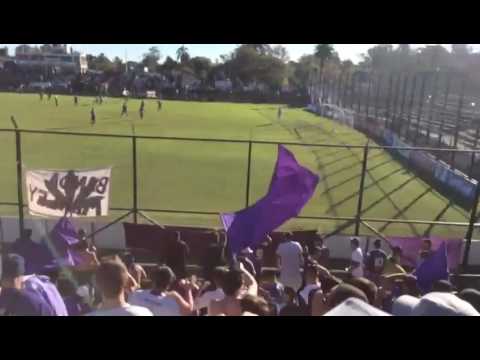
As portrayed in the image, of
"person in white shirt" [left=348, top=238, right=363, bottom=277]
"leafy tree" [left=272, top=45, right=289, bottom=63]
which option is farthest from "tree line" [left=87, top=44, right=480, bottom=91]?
"person in white shirt" [left=348, top=238, right=363, bottom=277]

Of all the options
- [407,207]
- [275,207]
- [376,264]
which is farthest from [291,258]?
[407,207]

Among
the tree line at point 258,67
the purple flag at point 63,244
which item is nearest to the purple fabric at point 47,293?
the purple flag at point 63,244

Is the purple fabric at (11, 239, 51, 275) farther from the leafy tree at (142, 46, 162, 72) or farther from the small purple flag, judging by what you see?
the leafy tree at (142, 46, 162, 72)

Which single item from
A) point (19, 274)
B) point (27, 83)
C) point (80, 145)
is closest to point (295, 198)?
point (19, 274)

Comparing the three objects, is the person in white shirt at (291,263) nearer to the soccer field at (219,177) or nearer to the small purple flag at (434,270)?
the small purple flag at (434,270)

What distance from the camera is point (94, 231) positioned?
11.5m

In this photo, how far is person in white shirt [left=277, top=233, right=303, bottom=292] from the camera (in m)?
8.00

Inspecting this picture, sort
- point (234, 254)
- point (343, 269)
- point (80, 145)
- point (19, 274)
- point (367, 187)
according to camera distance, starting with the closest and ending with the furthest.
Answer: point (19, 274), point (234, 254), point (343, 269), point (367, 187), point (80, 145)

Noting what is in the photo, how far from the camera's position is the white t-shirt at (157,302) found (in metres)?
4.39

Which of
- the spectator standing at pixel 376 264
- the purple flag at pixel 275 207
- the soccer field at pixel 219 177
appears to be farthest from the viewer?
the soccer field at pixel 219 177

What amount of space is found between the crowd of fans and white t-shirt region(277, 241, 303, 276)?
0.05 feet

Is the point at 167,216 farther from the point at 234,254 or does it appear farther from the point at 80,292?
the point at 80,292

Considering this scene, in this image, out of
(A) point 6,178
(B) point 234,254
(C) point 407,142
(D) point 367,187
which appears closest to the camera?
(B) point 234,254

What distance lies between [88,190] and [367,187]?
1164cm
